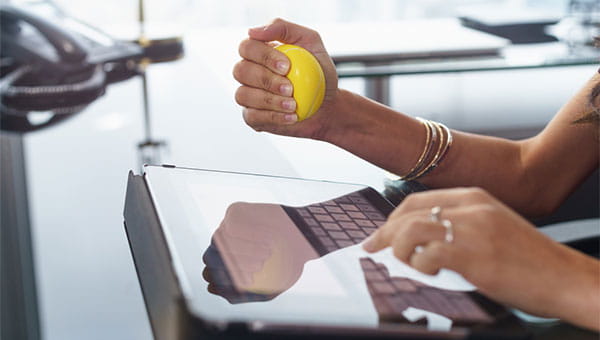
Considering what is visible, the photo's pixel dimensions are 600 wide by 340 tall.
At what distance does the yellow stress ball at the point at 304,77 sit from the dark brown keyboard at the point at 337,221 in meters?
0.24

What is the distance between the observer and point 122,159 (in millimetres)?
1296

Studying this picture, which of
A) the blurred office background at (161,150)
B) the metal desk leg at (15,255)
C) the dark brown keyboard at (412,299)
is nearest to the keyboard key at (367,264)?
the dark brown keyboard at (412,299)

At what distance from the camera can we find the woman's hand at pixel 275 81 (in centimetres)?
109

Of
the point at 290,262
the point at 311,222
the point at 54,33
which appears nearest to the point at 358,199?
the point at 311,222

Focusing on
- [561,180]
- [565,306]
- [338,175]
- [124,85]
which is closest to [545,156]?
[561,180]

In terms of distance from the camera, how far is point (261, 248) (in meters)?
0.70

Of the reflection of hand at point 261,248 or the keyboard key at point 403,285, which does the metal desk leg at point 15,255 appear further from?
the keyboard key at point 403,285

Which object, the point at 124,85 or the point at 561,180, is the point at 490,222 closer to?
the point at 561,180

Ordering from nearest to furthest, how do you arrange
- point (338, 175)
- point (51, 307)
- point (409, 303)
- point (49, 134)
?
point (409, 303) < point (51, 307) < point (338, 175) < point (49, 134)

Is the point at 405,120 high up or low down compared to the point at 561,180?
up

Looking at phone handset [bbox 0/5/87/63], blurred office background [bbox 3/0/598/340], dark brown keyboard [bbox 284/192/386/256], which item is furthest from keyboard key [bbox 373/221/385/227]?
phone handset [bbox 0/5/87/63]

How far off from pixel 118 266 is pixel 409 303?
42 centimetres

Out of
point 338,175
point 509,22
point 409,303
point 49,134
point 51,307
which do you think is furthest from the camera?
point 509,22

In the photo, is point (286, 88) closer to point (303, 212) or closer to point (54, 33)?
point (303, 212)
